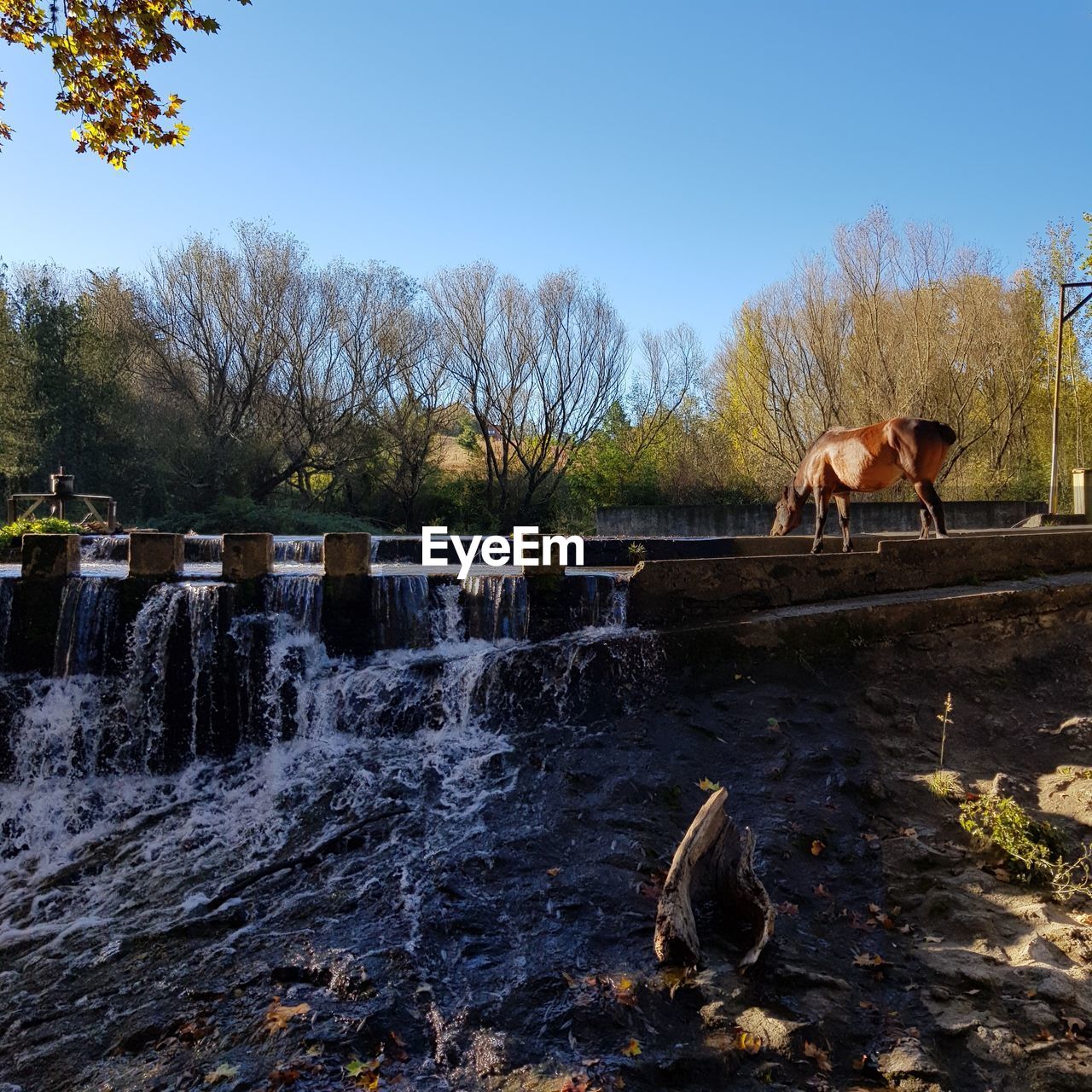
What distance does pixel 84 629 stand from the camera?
27.5 ft

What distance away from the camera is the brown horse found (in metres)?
9.41

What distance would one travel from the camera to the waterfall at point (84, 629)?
27.3 ft

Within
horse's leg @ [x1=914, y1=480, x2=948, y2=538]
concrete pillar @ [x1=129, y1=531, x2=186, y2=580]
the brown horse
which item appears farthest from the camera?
horse's leg @ [x1=914, y1=480, x2=948, y2=538]

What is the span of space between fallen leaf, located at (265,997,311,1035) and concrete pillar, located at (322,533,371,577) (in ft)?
17.0

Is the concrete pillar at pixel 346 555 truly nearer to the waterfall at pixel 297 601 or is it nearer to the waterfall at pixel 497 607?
the waterfall at pixel 297 601

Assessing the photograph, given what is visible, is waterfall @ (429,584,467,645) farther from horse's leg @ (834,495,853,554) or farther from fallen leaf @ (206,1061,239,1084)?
fallen leaf @ (206,1061,239,1084)

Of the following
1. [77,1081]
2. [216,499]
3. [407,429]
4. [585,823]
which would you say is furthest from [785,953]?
[407,429]

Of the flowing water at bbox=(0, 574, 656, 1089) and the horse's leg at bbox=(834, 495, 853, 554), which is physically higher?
the horse's leg at bbox=(834, 495, 853, 554)

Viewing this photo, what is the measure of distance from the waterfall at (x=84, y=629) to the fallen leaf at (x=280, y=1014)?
5.33 m

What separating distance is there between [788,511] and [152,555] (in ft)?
27.0

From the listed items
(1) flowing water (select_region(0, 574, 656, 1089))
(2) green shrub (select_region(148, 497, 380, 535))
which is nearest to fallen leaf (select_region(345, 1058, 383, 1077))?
(1) flowing water (select_region(0, 574, 656, 1089))

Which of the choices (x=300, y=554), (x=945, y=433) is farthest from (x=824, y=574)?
(x=300, y=554)

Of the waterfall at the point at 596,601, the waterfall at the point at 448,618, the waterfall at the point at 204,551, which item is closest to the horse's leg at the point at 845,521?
the waterfall at the point at 596,601

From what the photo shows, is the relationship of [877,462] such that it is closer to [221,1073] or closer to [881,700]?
[881,700]
